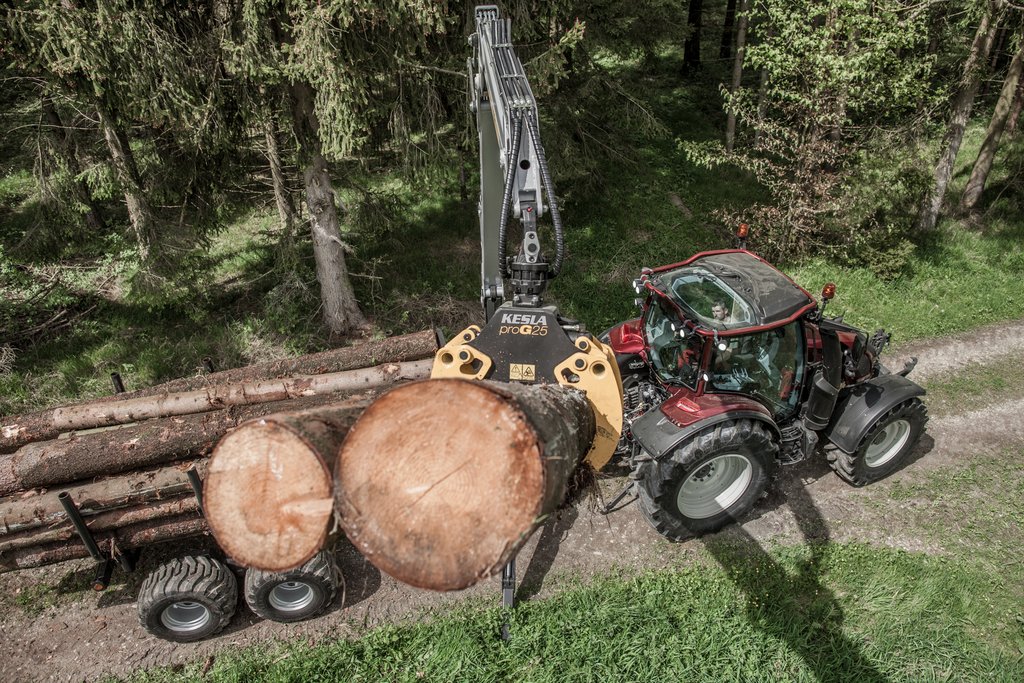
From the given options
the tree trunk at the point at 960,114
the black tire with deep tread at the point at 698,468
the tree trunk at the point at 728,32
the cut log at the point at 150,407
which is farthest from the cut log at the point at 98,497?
the tree trunk at the point at 728,32

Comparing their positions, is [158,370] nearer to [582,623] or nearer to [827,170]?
[582,623]

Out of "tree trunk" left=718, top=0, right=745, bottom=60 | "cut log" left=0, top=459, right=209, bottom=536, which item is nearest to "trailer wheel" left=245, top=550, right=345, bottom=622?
"cut log" left=0, top=459, right=209, bottom=536

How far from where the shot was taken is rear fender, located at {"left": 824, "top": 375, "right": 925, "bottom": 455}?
19.0ft

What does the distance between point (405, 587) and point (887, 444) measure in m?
5.41

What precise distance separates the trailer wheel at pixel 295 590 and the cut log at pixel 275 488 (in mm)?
2743

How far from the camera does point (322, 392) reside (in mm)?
6051

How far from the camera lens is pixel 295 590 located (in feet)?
16.7

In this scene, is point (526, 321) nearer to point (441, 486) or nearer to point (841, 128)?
point (441, 486)

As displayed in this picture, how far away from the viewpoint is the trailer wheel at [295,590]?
4863 millimetres

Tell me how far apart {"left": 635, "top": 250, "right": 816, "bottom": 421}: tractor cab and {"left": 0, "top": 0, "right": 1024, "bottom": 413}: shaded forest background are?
11.5ft

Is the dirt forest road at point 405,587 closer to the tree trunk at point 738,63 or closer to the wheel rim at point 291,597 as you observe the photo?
the wheel rim at point 291,597

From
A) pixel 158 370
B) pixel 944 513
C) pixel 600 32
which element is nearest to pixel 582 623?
pixel 944 513

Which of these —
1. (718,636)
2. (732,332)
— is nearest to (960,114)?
(732,332)

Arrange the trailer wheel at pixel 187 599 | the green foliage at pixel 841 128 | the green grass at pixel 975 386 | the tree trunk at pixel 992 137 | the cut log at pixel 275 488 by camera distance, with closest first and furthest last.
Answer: the cut log at pixel 275 488 < the trailer wheel at pixel 187 599 < the green grass at pixel 975 386 < the green foliage at pixel 841 128 < the tree trunk at pixel 992 137
